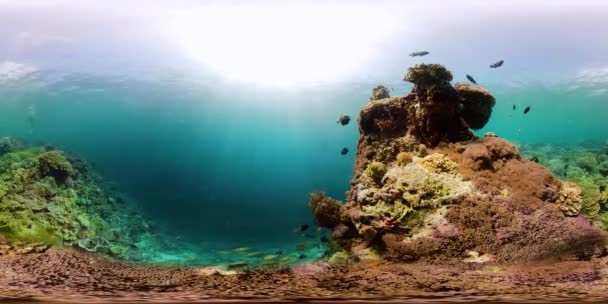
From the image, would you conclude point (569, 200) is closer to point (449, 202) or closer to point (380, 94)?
point (449, 202)

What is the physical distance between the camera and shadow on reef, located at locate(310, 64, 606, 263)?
19.5 ft

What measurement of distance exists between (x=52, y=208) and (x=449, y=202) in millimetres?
11415

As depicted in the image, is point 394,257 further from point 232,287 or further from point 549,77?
point 549,77

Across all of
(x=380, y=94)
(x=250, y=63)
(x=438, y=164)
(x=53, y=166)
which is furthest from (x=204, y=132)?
(x=438, y=164)

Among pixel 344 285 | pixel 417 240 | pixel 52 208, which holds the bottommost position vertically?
pixel 344 285

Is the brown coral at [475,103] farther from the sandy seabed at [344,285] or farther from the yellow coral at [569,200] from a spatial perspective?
the sandy seabed at [344,285]

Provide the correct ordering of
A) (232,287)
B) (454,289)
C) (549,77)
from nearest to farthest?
(454,289) < (232,287) < (549,77)

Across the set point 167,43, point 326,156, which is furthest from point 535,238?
point 326,156

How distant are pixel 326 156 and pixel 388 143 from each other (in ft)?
454

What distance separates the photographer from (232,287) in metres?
5.64

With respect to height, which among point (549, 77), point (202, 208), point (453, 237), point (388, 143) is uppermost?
point (549, 77)

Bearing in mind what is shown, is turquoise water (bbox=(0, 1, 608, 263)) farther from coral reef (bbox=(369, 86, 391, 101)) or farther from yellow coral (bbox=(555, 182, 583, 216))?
yellow coral (bbox=(555, 182, 583, 216))

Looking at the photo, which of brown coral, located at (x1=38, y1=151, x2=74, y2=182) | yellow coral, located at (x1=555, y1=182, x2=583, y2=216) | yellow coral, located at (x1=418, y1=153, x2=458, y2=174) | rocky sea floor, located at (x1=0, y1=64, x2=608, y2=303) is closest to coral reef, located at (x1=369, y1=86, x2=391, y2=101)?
rocky sea floor, located at (x1=0, y1=64, x2=608, y2=303)

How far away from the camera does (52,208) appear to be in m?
10.6
